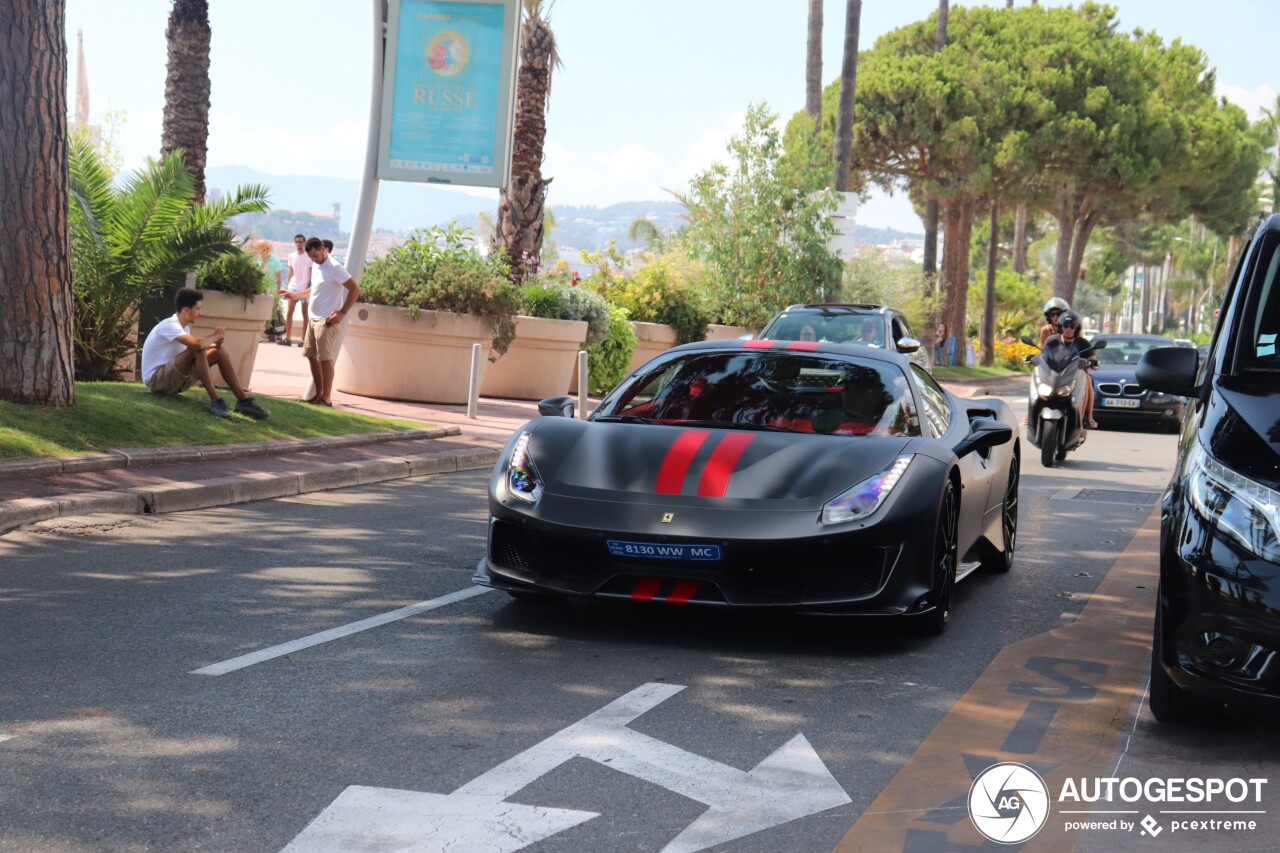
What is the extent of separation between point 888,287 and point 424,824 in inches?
1428

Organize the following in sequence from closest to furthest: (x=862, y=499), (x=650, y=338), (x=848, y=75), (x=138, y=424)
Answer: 1. (x=862, y=499)
2. (x=138, y=424)
3. (x=650, y=338)
4. (x=848, y=75)

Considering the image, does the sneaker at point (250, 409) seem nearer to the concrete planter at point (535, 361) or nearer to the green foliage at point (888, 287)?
the concrete planter at point (535, 361)

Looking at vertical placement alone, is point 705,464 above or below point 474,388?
above

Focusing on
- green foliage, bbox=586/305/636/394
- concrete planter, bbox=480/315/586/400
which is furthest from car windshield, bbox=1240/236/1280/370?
green foliage, bbox=586/305/636/394

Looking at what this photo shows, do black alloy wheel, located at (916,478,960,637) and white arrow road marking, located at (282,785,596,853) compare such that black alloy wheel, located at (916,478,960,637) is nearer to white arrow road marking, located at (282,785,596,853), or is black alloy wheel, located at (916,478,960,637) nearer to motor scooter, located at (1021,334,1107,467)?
white arrow road marking, located at (282,785,596,853)

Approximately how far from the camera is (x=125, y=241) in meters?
14.5

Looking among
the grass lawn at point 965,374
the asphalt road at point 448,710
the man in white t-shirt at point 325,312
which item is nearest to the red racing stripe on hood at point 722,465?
the asphalt road at point 448,710

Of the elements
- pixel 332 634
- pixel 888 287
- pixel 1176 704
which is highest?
pixel 888 287

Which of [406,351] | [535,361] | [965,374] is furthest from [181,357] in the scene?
[965,374]

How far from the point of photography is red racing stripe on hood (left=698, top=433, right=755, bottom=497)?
19.8ft

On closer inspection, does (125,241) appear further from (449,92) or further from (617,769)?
(617,769)

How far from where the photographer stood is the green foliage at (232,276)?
52.5 feet

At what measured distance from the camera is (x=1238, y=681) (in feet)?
14.7

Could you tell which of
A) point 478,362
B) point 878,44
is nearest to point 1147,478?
point 478,362
